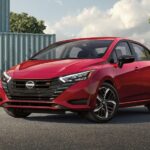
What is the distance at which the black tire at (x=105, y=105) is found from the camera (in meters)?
8.41

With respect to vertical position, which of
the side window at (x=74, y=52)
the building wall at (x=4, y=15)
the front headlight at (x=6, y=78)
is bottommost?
the front headlight at (x=6, y=78)

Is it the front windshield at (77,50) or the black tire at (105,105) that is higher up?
the front windshield at (77,50)

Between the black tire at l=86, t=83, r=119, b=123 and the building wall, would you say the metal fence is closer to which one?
the building wall

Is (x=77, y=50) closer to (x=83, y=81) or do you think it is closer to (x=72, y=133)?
(x=83, y=81)

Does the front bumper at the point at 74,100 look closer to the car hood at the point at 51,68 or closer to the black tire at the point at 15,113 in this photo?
the car hood at the point at 51,68

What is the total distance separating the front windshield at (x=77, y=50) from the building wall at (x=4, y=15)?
16.2 meters

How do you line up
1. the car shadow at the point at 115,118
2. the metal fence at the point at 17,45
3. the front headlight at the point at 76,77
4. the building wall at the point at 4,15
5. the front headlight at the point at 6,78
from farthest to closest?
the building wall at the point at 4,15
the metal fence at the point at 17,45
the car shadow at the point at 115,118
the front headlight at the point at 6,78
the front headlight at the point at 76,77

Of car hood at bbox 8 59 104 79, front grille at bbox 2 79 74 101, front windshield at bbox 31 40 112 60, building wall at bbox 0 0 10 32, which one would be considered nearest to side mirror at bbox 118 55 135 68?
front windshield at bbox 31 40 112 60

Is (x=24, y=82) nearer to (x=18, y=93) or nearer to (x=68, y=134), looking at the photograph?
(x=18, y=93)

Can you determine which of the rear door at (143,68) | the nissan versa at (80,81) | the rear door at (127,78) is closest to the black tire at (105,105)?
the nissan versa at (80,81)

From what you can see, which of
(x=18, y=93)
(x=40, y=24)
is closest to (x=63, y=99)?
(x=18, y=93)

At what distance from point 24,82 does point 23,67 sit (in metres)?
0.47

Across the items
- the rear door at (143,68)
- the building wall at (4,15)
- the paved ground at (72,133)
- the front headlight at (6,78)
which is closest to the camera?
the paved ground at (72,133)

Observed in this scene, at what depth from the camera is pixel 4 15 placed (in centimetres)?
2644
